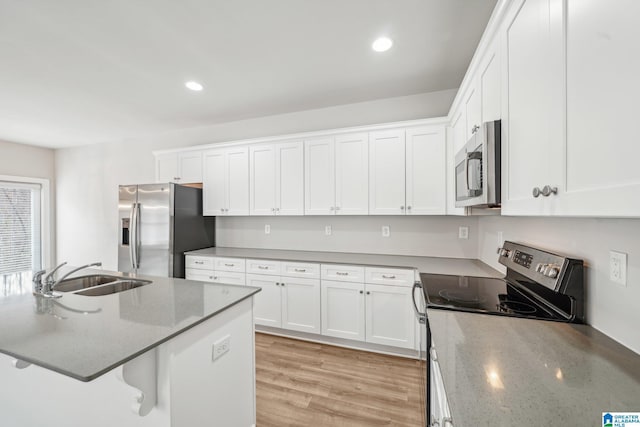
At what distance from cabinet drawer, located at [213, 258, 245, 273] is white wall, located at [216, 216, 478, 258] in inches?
22.0

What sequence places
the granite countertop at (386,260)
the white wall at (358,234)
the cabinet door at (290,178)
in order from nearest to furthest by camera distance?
the granite countertop at (386,260) → the white wall at (358,234) → the cabinet door at (290,178)

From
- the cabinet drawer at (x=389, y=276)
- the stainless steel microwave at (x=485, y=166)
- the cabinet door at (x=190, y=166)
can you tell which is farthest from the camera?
the cabinet door at (x=190, y=166)

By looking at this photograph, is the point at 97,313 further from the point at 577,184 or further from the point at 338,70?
the point at 338,70

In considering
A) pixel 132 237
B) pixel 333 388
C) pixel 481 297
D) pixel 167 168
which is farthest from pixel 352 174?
pixel 132 237

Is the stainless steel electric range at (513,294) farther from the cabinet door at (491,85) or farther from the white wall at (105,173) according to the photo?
the white wall at (105,173)

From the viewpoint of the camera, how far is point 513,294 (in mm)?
1546

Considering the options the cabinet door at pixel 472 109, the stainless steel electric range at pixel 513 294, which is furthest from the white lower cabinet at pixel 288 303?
the cabinet door at pixel 472 109

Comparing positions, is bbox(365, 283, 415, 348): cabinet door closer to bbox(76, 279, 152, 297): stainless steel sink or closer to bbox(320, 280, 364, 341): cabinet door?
bbox(320, 280, 364, 341): cabinet door

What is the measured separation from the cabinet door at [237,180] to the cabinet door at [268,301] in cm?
90

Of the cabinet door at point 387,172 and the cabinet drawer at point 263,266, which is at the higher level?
the cabinet door at point 387,172

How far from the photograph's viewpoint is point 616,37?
571 mm

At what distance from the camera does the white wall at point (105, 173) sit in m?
3.60

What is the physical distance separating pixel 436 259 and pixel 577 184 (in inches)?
84.7

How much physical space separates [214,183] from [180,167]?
0.64 meters
